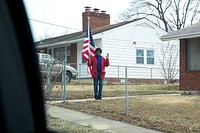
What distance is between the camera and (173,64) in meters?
29.1

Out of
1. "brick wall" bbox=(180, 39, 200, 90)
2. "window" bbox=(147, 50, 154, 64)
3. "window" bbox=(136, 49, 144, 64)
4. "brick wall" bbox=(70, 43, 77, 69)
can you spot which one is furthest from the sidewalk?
"window" bbox=(147, 50, 154, 64)

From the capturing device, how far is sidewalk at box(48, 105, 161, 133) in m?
8.50

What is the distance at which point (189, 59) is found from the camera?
1941 centimetres

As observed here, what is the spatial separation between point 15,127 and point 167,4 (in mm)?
50700

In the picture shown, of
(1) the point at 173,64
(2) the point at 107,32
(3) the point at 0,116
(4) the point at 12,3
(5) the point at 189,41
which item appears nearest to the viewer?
(3) the point at 0,116

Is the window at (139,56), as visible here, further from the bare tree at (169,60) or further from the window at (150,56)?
the bare tree at (169,60)

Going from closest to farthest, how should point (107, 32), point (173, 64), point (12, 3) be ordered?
point (12, 3) < point (107, 32) < point (173, 64)

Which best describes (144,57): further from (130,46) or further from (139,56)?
(130,46)

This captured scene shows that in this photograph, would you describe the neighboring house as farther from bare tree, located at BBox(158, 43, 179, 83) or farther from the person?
bare tree, located at BBox(158, 43, 179, 83)

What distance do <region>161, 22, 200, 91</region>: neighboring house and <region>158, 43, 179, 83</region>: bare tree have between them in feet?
25.0

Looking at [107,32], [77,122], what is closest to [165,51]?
[107,32]

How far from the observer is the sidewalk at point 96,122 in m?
→ 8.50

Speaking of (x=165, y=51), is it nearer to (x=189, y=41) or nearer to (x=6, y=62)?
(x=189, y=41)

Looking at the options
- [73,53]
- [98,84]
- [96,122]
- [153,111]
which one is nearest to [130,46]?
[73,53]
